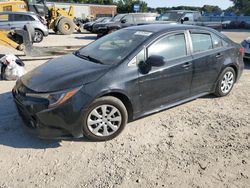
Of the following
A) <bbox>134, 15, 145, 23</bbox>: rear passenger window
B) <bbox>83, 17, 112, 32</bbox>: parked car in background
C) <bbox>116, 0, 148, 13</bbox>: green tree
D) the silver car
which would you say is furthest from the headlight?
<bbox>116, 0, 148, 13</bbox>: green tree

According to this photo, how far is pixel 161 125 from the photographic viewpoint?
4.35 metres

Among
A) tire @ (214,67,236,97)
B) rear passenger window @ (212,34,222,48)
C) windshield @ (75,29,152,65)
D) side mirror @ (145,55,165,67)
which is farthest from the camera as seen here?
tire @ (214,67,236,97)

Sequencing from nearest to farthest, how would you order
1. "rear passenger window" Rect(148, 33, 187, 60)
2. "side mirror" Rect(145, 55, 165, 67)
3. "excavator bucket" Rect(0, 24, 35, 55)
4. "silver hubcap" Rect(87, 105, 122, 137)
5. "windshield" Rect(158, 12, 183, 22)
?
1. "silver hubcap" Rect(87, 105, 122, 137)
2. "side mirror" Rect(145, 55, 165, 67)
3. "rear passenger window" Rect(148, 33, 187, 60)
4. "excavator bucket" Rect(0, 24, 35, 55)
5. "windshield" Rect(158, 12, 183, 22)

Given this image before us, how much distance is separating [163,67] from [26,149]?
234cm

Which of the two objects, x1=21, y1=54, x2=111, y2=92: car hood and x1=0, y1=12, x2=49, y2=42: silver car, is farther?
x1=0, y1=12, x2=49, y2=42: silver car

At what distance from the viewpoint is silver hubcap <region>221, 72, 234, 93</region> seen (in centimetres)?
543

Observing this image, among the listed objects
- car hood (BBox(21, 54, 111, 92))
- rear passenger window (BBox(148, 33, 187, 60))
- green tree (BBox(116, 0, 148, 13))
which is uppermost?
green tree (BBox(116, 0, 148, 13))

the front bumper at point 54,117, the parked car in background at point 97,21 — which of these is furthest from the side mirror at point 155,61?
the parked car in background at point 97,21

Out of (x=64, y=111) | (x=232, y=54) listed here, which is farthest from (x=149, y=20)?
(x=64, y=111)

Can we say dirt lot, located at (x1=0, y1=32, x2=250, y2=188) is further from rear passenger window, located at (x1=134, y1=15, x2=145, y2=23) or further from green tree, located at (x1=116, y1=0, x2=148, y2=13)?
green tree, located at (x1=116, y1=0, x2=148, y2=13)

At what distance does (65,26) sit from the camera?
71.9ft

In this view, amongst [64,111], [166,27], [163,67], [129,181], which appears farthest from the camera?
[166,27]

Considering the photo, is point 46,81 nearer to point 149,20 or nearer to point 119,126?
point 119,126

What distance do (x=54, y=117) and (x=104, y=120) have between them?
2.34ft
